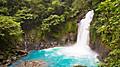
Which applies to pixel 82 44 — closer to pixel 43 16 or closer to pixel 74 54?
pixel 74 54

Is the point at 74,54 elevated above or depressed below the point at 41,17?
below

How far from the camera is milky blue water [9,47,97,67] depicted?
42.0ft

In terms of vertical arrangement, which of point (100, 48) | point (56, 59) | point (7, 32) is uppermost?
point (7, 32)

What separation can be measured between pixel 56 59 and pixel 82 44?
156 inches

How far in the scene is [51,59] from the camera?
14.3 meters

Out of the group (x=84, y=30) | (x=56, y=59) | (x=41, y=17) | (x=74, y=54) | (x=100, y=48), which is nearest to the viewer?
(x=100, y=48)

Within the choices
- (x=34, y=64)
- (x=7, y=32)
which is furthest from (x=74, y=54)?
(x=7, y=32)

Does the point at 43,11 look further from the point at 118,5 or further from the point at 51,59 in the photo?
the point at 118,5

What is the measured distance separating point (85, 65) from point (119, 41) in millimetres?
4583

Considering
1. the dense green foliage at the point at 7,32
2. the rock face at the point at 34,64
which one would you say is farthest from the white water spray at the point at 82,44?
the dense green foliage at the point at 7,32

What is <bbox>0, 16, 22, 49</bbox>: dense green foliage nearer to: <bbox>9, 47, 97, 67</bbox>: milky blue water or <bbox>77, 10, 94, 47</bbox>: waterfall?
<bbox>9, 47, 97, 67</bbox>: milky blue water

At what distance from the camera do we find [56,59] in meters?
14.3

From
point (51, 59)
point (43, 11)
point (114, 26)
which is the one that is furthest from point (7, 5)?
point (114, 26)

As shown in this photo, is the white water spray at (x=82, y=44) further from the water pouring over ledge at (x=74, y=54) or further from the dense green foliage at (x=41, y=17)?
the dense green foliage at (x=41, y=17)
